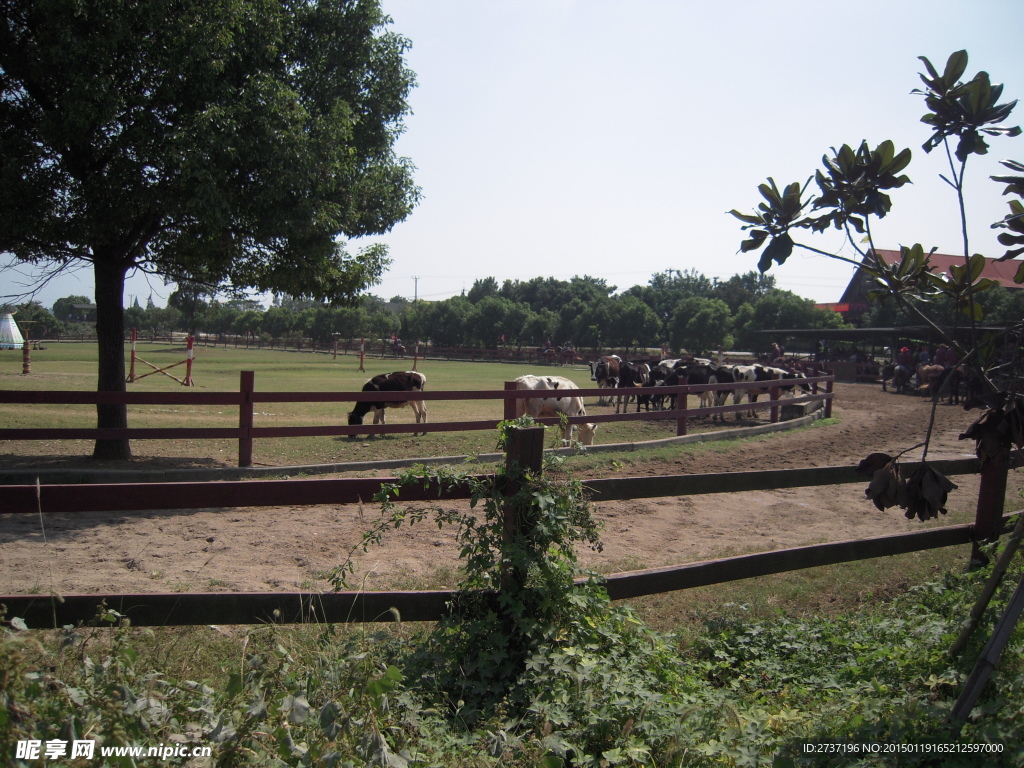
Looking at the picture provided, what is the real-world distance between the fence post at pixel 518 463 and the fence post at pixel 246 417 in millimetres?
6365

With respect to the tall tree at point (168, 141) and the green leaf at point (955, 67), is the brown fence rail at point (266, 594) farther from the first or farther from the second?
the tall tree at point (168, 141)

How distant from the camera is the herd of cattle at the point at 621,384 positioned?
527 inches

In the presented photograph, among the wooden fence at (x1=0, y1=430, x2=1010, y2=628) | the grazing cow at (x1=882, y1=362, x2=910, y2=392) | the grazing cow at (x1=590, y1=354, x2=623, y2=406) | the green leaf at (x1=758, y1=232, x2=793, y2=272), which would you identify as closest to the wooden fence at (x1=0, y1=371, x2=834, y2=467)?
the wooden fence at (x1=0, y1=430, x2=1010, y2=628)

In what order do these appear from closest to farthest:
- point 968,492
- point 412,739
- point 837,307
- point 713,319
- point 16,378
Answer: point 412,739 < point 968,492 < point 16,378 < point 713,319 < point 837,307

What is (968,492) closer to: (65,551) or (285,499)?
(285,499)

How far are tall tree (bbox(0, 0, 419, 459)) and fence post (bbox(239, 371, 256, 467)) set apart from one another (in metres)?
1.80

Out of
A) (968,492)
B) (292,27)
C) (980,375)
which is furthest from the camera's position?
(292,27)

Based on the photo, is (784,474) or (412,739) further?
(784,474)

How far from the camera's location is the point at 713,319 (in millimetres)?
62188

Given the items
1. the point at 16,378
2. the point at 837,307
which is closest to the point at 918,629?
the point at 16,378

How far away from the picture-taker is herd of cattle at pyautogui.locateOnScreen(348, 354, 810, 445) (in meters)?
13.4

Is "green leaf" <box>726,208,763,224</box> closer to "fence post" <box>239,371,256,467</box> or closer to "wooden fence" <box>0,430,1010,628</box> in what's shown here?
"wooden fence" <box>0,430,1010,628</box>

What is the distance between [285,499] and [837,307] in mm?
89609

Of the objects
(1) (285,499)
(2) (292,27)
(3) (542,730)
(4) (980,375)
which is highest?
(2) (292,27)
